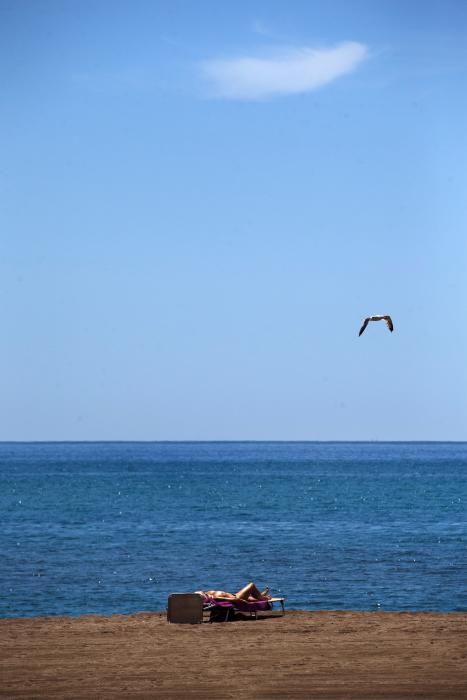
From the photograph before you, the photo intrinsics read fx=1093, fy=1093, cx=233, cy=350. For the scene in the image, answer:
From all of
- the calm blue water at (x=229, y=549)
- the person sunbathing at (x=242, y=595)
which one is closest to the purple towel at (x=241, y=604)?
the person sunbathing at (x=242, y=595)

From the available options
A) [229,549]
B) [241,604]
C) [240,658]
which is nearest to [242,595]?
[241,604]

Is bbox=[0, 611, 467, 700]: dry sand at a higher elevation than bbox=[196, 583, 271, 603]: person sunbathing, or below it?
below

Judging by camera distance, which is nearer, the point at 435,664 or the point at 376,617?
the point at 435,664

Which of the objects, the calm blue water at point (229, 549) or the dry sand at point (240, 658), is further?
the calm blue water at point (229, 549)

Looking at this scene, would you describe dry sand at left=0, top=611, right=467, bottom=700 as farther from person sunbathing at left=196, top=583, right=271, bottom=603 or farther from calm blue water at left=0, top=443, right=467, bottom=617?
calm blue water at left=0, top=443, right=467, bottom=617

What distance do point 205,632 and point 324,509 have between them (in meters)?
74.8

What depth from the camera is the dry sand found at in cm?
1836

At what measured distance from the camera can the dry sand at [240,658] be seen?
18.4 meters

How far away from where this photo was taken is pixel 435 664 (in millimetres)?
20516

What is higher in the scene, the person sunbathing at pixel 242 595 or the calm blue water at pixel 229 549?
the person sunbathing at pixel 242 595

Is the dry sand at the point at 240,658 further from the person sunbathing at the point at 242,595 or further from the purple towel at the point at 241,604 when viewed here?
the person sunbathing at the point at 242,595

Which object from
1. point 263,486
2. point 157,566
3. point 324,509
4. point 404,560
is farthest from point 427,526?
point 263,486

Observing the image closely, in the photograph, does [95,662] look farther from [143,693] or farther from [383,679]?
[383,679]

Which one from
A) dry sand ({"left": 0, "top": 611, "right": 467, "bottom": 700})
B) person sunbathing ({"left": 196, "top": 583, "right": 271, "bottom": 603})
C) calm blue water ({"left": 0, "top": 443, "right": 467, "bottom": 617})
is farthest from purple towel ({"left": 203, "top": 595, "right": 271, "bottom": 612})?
calm blue water ({"left": 0, "top": 443, "right": 467, "bottom": 617})
